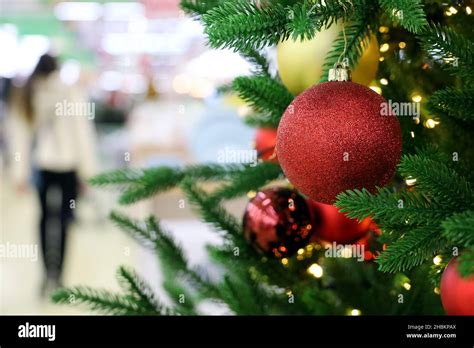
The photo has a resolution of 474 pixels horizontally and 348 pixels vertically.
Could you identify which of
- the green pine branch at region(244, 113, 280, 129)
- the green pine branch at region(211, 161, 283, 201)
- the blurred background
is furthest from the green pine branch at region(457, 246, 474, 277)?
the blurred background

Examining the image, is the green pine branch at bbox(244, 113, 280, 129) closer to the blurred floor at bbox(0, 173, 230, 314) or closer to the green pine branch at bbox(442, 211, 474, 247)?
the green pine branch at bbox(442, 211, 474, 247)

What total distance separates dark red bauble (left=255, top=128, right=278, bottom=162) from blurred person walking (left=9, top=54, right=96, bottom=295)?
2.45 metres

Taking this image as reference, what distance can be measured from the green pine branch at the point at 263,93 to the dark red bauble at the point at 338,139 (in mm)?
162

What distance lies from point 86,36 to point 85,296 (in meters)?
4.74

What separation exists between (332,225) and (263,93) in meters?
0.24

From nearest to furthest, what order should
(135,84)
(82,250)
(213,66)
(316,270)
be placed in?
(316,270) < (213,66) < (82,250) < (135,84)

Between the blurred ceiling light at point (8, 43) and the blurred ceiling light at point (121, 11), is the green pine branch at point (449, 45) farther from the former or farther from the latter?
the blurred ceiling light at point (121, 11)

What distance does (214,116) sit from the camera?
3.00 metres

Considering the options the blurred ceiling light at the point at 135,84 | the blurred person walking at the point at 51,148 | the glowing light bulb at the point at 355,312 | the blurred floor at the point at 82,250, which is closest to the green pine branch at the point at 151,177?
the glowing light bulb at the point at 355,312

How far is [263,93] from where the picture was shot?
0.69m

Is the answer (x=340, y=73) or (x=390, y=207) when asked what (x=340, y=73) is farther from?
(x=390, y=207)

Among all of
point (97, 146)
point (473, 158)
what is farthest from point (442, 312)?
point (97, 146)

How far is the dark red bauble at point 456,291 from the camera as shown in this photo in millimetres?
509

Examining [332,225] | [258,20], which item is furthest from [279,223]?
[258,20]
